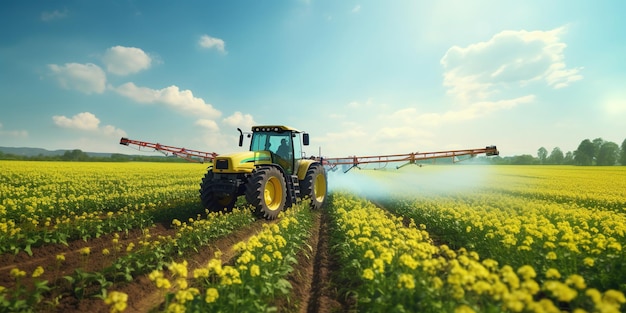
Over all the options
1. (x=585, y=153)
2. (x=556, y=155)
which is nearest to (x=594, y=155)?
(x=585, y=153)

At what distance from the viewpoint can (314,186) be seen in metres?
12.8

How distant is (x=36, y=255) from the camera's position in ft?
22.8

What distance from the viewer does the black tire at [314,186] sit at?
489 inches

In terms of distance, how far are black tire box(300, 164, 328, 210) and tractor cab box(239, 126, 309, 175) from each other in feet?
2.47

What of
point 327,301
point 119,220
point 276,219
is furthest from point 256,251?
point 119,220

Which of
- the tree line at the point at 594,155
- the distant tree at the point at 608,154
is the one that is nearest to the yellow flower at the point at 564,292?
the tree line at the point at 594,155

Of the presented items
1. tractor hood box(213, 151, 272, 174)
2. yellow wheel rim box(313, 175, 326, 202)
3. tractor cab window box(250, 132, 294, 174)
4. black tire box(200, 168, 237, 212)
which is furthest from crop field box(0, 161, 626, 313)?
yellow wheel rim box(313, 175, 326, 202)

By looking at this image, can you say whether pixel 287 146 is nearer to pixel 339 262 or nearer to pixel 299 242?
pixel 299 242

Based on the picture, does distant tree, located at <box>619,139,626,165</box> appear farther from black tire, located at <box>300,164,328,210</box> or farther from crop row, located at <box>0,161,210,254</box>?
crop row, located at <box>0,161,210,254</box>

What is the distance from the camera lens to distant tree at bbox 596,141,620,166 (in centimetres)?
7843

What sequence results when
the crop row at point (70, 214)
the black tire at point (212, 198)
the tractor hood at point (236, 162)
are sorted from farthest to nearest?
the black tire at point (212, 198) < the tractor hood at point (236, 162) < the crop row at point (70, 214)

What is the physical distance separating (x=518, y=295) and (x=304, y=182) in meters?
9.81

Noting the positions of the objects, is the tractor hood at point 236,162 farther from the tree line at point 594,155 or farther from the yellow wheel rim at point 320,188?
the tree line at point 594,155

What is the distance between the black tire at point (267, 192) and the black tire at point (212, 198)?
95cm
